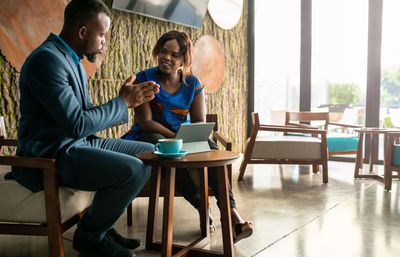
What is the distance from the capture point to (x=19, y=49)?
10.2 feet

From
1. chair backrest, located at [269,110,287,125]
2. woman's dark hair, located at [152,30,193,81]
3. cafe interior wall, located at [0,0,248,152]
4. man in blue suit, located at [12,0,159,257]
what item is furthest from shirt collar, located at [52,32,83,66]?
chair backrest, located at [269,110,287,125]

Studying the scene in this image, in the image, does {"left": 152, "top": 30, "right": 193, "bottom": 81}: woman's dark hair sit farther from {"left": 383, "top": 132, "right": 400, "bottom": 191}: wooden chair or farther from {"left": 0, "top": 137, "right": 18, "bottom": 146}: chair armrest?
{"left": 383, "top": 132, "right": 400, "bottom": 191}: wooden chair

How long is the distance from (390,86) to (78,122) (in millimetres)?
4829

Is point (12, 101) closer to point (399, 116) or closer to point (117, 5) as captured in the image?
point (117, 5)

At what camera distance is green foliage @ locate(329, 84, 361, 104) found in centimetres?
567

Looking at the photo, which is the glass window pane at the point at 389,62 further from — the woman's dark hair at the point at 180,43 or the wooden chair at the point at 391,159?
the woman's dark hair at the point at 180,43

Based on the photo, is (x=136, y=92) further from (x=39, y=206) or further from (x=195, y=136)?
(x=39, y=206)

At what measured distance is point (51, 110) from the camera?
1.66m

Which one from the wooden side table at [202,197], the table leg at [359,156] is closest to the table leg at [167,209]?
the wooden side table at [202,197]

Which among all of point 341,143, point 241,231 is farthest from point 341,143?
point 241,231

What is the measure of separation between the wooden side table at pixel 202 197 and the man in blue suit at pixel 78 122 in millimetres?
144

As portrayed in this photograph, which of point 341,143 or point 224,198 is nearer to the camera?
point 224,198

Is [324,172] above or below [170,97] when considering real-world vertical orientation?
below

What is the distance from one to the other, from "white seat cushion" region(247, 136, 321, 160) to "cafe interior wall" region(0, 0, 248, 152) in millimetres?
1410
